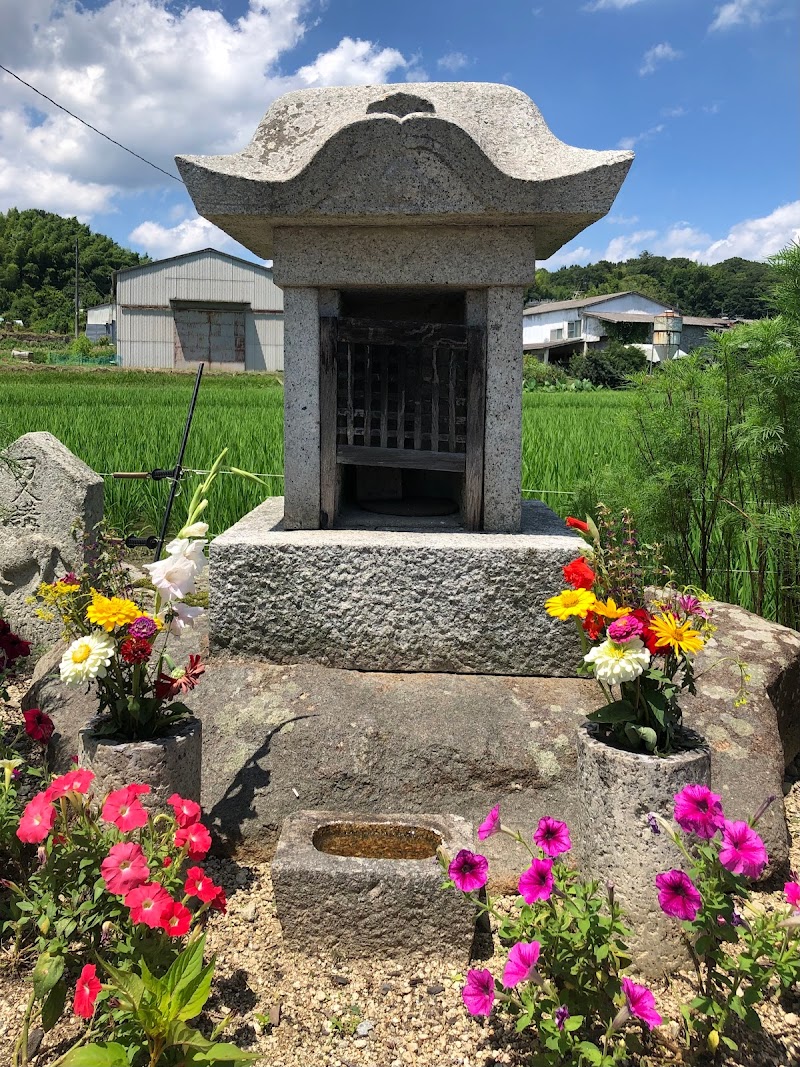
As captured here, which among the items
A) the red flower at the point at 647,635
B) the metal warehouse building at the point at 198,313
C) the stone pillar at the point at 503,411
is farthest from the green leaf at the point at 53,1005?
the metal warehouse building at the point at 198,313

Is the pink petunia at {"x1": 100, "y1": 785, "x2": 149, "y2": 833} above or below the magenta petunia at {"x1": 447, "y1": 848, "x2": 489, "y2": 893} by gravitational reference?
above

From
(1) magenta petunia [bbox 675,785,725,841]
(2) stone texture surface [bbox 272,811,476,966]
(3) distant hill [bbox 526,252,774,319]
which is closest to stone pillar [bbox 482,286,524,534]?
(2) stone texture surface [bbox 272,811,476,966]

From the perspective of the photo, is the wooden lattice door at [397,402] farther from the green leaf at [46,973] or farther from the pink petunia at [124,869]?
the green leaf at [46,973]

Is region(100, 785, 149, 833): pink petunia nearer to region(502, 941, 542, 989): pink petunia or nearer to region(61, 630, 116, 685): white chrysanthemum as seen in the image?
region(61, 630, 116, 685): white chrysanthemum

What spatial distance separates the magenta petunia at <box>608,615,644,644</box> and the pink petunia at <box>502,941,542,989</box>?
71 centimetres

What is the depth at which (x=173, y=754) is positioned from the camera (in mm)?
2291

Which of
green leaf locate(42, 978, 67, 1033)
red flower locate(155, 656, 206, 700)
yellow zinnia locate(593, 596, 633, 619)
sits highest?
yellow zinnia locate(593, 596, 633, 619)

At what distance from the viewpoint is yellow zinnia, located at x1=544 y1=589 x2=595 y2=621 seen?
2029 millimetres

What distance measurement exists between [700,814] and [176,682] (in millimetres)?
1476

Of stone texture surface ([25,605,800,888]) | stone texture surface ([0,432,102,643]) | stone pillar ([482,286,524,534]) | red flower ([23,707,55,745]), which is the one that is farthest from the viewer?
stone texture surface ([0,432,102,643])

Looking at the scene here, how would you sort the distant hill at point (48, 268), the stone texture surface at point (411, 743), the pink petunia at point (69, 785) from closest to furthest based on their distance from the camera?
the pink petunia at point (69, 785), the stone texture surface at point (411, 743), the distant hill at point (48, 268)

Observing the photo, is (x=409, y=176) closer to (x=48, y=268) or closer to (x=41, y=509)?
(x=41, y=509)

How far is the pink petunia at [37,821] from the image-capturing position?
6.12ft

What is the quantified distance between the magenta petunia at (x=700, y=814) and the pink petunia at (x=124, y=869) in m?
1.16
